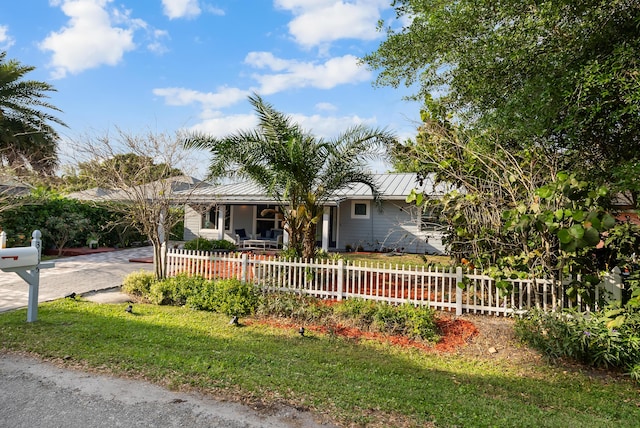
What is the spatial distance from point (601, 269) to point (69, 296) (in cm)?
1014

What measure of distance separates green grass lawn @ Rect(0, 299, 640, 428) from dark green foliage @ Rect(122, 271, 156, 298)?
5.66 feet

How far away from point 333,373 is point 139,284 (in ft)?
18.7

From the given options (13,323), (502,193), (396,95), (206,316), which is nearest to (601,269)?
(502,193)

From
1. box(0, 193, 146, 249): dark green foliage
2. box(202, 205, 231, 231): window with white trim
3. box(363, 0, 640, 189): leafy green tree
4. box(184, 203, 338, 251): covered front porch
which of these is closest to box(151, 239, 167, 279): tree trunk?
box(0, 193, 146, 249): dark green foliage

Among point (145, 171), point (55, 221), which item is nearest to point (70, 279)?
point (145, 171)

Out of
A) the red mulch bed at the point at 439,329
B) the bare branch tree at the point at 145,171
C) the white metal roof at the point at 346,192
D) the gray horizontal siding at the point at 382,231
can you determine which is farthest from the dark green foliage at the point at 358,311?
the gray horizontal siding at the point at 382,231

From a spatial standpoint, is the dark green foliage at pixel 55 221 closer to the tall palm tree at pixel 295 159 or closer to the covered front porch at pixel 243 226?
the covered front porch at pixel 243 226

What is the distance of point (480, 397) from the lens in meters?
3.96

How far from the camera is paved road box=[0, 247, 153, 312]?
8188 mm

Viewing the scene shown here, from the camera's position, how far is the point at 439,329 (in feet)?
20.9

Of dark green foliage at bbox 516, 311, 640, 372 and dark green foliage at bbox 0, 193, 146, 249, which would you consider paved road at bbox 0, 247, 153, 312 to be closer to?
dark green foliage at bbox 0, 193, 146, 249

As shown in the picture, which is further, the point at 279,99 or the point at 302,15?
the point at 279,99

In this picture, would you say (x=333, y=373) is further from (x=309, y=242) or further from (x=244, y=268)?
(x=309, y=242)

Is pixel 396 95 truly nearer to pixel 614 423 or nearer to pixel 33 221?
pixel 614 423
